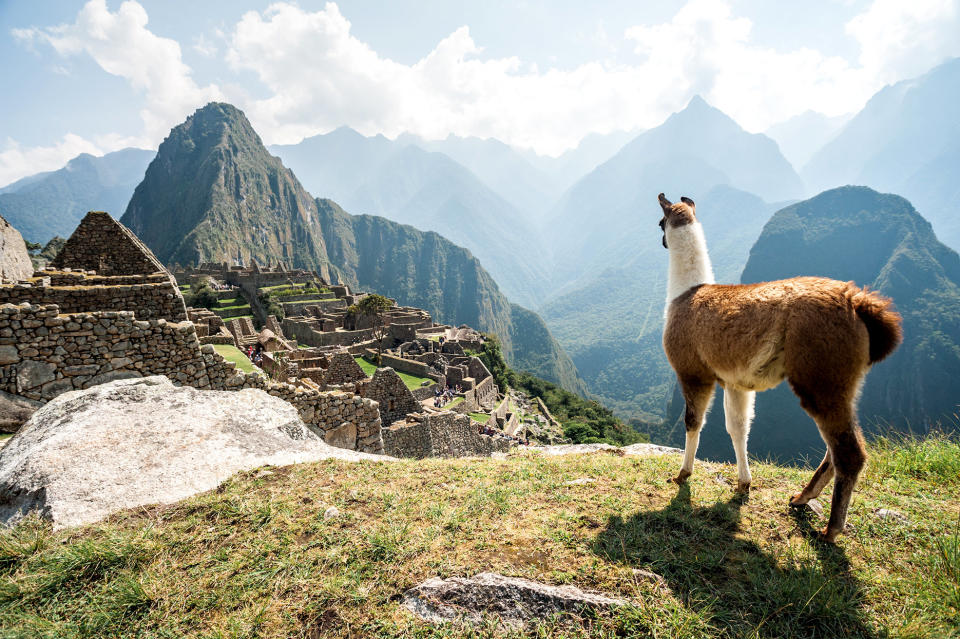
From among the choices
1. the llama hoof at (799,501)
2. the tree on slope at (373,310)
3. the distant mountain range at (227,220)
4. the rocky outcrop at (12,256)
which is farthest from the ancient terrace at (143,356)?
the distant mountain range at (227,220)

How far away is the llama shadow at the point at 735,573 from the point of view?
237cm

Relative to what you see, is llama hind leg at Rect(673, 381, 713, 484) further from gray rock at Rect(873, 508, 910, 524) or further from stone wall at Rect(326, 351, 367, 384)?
stone wall at Rect(326, 351, 367, 384)

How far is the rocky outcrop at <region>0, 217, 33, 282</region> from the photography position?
32.7ft

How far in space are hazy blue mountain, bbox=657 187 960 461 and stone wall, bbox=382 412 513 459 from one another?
58.1 meters

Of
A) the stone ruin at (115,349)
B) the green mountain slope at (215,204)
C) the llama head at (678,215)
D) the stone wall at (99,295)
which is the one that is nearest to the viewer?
the llama head at (678,215)

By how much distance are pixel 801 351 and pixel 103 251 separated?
14154 mm

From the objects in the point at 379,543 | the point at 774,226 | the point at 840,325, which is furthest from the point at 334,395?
the point at 774,226

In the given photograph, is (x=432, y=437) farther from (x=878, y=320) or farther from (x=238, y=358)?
(x=878, y=320)

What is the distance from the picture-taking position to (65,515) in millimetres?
3711

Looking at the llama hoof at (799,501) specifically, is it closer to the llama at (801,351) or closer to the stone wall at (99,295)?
the llama at (801,351)

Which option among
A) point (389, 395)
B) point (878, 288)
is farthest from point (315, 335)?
point (878, 288)

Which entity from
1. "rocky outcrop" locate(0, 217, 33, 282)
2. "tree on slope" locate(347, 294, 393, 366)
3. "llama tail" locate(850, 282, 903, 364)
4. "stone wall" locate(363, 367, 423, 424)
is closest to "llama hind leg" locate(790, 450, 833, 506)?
"llama tail" locate(850, 282, 903, 364)

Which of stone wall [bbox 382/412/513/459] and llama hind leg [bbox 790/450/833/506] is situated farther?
stone wall [bbox 382/412/513/459]

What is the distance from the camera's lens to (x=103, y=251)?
9953 millimetres
